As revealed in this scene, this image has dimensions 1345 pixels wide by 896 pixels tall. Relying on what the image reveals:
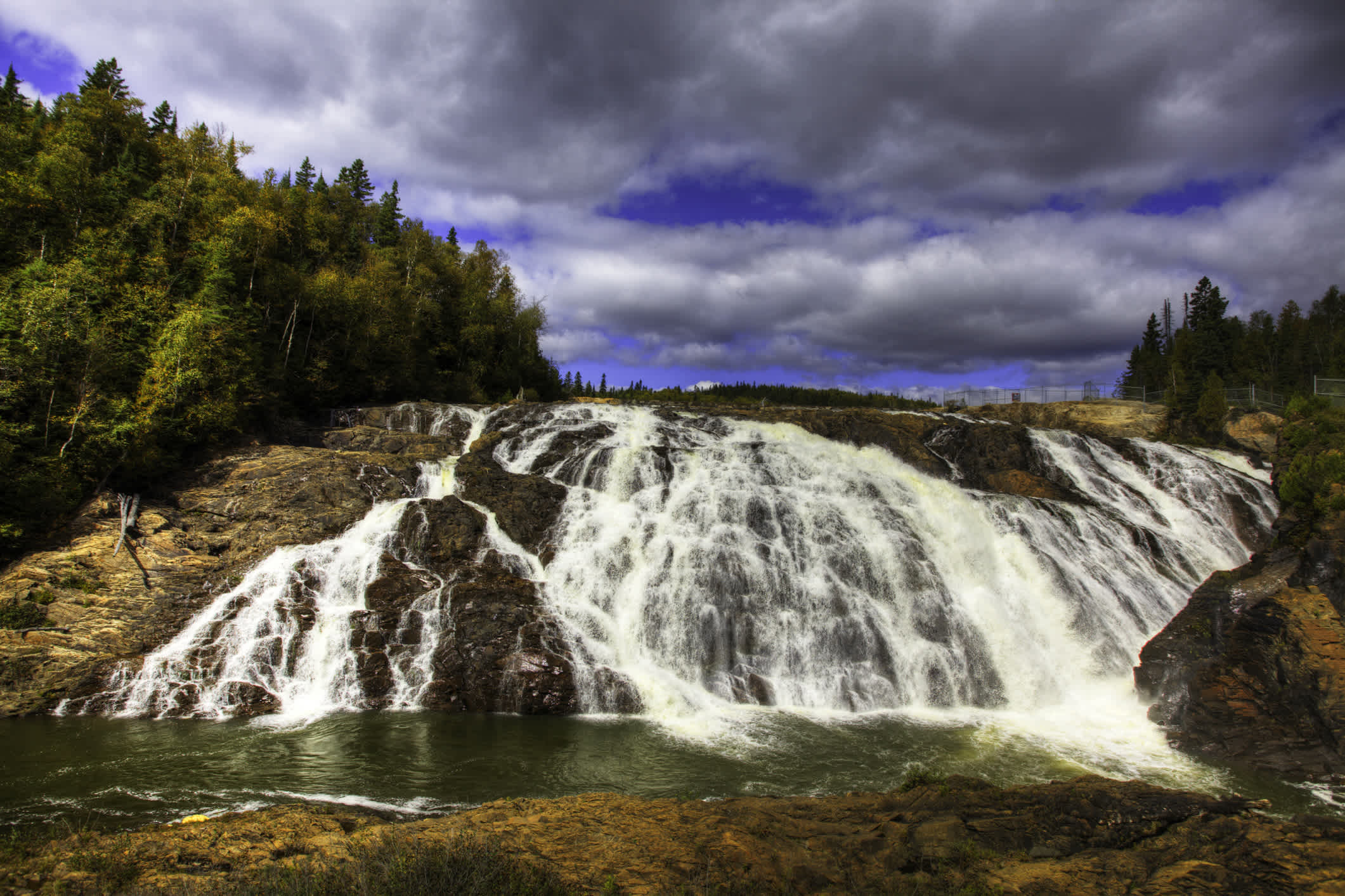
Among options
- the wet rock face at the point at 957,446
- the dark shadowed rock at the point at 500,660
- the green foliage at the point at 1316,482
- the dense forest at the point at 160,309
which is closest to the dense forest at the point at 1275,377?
the green foliage at the point at 1316,482

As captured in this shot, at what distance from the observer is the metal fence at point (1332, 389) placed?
44969 mm

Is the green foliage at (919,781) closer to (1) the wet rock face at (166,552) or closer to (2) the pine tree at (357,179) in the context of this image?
(1) the wet rock face at (166,552)

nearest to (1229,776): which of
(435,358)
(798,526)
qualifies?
(798,526)

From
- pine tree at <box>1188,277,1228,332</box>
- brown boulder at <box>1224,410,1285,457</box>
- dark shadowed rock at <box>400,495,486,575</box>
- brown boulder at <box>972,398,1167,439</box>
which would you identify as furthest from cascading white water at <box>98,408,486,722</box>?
pine tree at <box>1188,277,1228,332</box>

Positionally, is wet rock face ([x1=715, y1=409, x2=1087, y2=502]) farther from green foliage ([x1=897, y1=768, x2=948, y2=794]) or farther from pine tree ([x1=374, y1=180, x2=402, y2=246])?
pine tree ([x1=374, y1=180, x2=402, y2=246])

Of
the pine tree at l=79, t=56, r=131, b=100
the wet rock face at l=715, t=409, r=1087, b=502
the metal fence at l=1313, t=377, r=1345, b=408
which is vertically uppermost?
the pine tree at l=79, t=56, r=131, b=100

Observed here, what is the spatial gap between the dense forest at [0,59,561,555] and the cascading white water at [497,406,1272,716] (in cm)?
1260

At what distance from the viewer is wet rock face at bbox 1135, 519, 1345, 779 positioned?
43.1 feet

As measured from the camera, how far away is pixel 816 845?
7.91m

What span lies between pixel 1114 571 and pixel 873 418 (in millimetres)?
13203

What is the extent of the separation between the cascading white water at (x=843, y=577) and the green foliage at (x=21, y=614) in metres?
13.6

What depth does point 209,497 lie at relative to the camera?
21.7 meters

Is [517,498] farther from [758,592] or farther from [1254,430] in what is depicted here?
[1254,430]

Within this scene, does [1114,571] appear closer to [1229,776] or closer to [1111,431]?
[1229,776]
